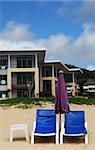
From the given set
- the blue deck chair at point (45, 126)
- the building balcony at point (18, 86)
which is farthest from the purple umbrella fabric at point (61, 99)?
the building balcony at point (18, 86)

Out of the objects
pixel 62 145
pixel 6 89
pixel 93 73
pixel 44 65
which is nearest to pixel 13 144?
pixel 62 145

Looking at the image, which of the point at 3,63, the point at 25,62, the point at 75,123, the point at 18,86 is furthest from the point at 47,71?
the point at 75,123

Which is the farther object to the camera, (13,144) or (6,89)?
(6,89)

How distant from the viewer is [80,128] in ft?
39.6

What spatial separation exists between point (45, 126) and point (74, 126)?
93 centimetres

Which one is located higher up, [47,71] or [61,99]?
[47,71]

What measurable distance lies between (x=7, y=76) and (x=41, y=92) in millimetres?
5040

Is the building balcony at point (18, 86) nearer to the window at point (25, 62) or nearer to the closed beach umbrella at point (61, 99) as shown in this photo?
the window at point (25, 62)

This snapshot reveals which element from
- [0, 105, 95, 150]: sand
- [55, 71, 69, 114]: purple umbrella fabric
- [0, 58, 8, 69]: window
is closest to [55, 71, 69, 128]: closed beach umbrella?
[55, 71, 69, 114]: purple umbrella fabric

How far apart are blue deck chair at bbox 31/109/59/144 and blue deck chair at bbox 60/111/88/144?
0.25 m

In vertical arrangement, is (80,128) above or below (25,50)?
below

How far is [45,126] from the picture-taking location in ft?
40.0

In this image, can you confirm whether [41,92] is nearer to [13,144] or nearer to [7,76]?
[7,76]

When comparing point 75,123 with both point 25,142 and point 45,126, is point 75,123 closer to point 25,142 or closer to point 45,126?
point 45,126
